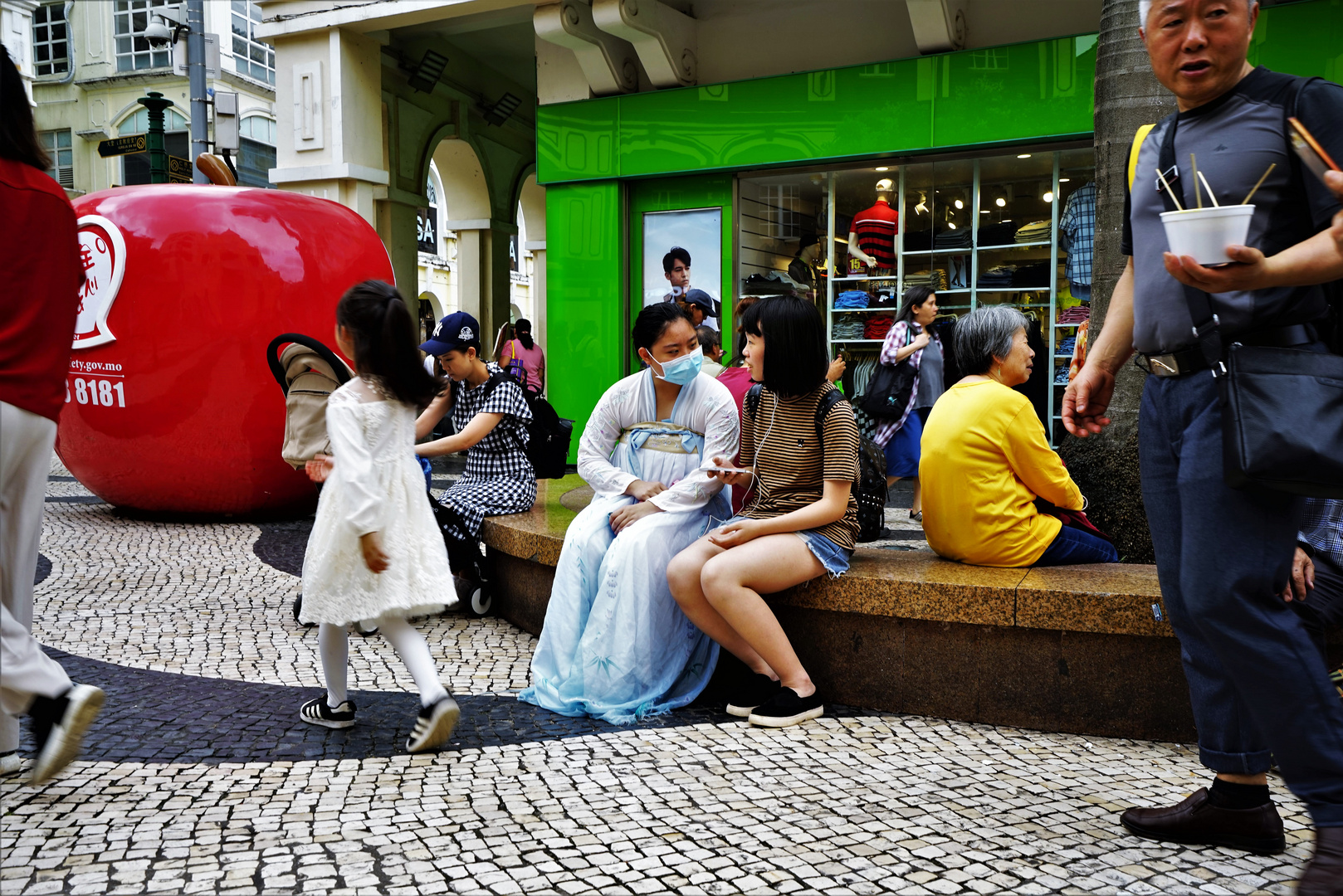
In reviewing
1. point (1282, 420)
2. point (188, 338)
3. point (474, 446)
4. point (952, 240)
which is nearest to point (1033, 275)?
point (952, 240)

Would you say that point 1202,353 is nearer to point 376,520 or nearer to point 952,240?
point 376,520

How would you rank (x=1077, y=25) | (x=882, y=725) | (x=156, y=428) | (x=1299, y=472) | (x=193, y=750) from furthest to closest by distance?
(x=1077, y=25) → (x=156, y=428) → (x=882, y=725) → (x=193, y=750) → (x=1299, y=472)

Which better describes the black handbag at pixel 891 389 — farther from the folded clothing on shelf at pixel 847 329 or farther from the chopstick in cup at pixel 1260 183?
the chopstick in cup at pixel 1260 183

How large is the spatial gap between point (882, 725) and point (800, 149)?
7796 millimetres

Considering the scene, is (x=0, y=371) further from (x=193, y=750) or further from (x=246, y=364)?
(x=246, y=364)

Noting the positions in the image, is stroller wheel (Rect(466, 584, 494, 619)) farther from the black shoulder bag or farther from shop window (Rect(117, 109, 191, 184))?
shop window (Rect(117, 109, 191, 184))

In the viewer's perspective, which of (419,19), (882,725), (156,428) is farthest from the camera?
(419,19)

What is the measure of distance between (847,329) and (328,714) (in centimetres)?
802

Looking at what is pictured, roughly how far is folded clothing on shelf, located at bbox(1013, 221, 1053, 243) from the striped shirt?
21.7ft

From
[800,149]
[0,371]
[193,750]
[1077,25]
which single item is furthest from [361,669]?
[1077,25]

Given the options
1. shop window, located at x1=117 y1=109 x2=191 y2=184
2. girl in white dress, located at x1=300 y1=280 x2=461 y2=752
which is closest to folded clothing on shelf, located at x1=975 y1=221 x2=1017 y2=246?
girl in white dress, located at x1=300 y1=280 x2=461 y2=752

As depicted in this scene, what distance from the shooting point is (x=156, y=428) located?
25.3 ft

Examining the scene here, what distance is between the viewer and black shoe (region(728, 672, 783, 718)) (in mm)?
3928

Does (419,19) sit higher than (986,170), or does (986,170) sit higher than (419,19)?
(419,19)
